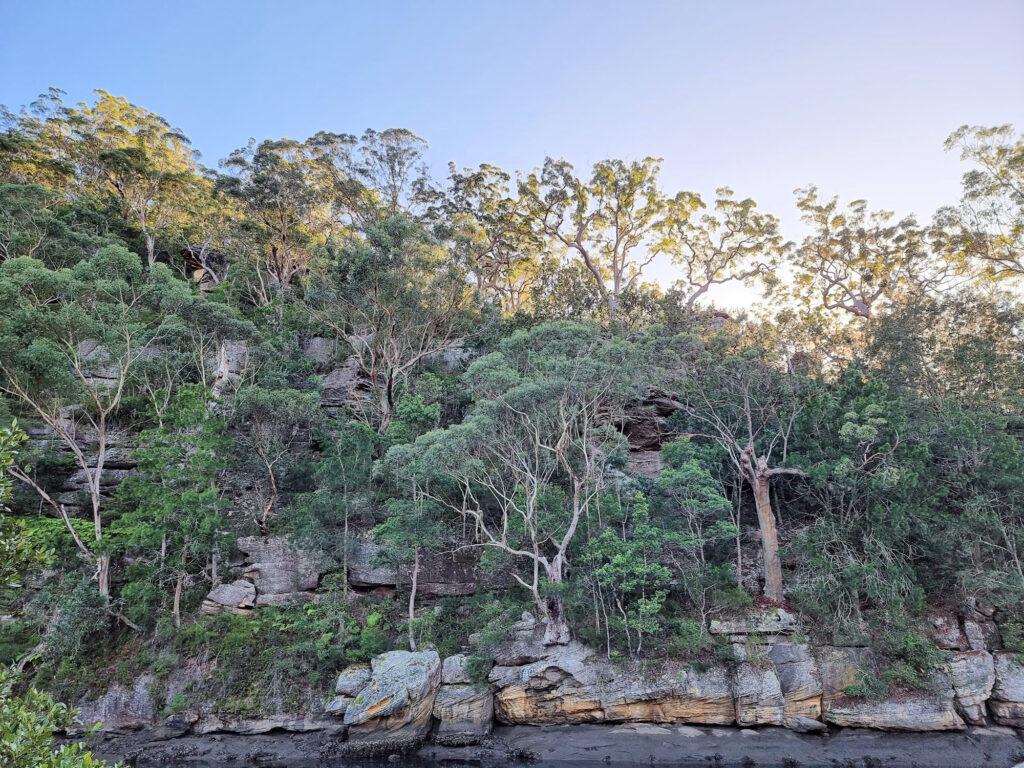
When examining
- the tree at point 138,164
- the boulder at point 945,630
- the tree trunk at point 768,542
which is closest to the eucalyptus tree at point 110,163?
the tree at point 138,164

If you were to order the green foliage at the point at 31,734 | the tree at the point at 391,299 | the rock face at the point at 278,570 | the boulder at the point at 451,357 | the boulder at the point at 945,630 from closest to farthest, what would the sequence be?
the green foliage at the point at 31,734, the boulder at the point at 945,630, the rock face at the point at 278,570, the tree at the point at 391,299, the boulder at the point at 451,357

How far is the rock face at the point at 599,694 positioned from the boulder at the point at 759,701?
0.74 feet

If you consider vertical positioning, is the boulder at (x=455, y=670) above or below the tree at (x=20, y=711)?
below

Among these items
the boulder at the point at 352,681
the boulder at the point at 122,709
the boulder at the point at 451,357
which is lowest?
the boulder at the point at 122,709

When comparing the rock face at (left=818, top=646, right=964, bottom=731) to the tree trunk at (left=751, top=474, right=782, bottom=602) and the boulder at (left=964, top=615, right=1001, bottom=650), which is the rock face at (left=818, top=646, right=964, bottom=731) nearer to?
the boulder at (left=964, top=615, right=1001, bottom=650)

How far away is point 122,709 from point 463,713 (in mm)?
8874

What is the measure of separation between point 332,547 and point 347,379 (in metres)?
9.04

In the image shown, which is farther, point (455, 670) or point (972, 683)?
point (455, 670)

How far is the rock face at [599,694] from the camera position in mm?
12453

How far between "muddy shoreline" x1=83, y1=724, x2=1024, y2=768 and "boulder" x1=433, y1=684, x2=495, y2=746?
225mm

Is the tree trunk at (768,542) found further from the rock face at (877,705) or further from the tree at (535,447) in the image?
the tree at (535,447)

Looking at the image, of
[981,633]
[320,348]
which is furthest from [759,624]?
[320,348]

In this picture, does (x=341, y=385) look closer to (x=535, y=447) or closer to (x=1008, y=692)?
(x=535, y=447)

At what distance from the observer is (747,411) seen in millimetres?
15562
